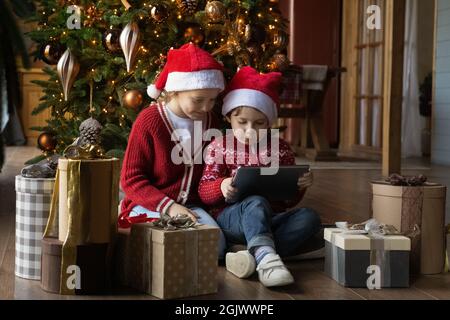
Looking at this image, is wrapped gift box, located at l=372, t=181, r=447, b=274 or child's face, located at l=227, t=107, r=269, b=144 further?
child's face, located at l=227, t=107, r=269, b=144

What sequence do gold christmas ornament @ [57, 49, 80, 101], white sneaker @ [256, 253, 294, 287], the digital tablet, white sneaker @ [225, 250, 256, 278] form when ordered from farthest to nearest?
1. gold christmas ornament @ [57, 49, 80, 101]
2. the digital tablet
3. white sneaker @ [225, 250, 256, 278]
4. white sneaker @ [256, 253, 294, 287]

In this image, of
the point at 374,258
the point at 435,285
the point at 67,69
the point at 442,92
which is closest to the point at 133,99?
the point at 67,69

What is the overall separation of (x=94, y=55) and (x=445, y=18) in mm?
3883

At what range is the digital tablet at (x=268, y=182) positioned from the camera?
2179mm

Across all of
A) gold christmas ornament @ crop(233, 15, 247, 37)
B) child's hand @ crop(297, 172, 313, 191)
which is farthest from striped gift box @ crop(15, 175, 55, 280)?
gold christmas ornament @ crop(233, 15, 247, 37)

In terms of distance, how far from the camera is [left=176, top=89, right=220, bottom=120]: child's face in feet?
7.42

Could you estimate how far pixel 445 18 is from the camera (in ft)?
20.2

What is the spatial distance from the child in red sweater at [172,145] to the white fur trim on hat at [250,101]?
0.06 m

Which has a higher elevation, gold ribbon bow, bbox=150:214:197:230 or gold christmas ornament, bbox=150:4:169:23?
gold christmas ornament, bbox=150:4:169:23

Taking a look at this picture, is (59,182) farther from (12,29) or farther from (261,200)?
(12,29)

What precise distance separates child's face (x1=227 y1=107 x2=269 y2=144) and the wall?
4.21 meters

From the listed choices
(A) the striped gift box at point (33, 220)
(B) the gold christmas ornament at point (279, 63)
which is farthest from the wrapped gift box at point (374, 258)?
(B) the gold christmas ornament at point (279, 63)

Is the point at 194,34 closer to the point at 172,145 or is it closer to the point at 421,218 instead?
the point at 172,145

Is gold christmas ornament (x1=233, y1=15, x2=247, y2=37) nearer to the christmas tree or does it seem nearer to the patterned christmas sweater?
the christmas tree
